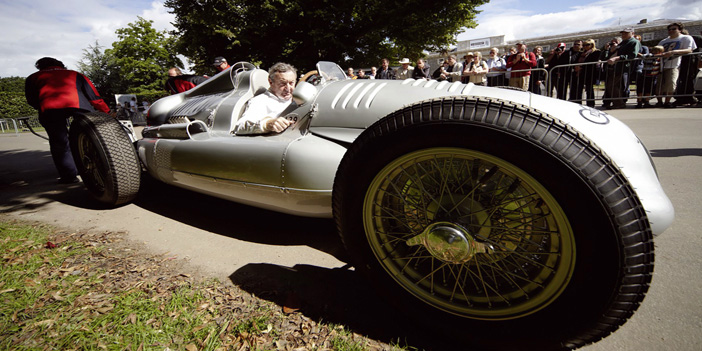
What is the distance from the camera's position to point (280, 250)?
2.46 m

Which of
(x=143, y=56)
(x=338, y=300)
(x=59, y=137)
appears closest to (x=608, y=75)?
(x=338, y=300)

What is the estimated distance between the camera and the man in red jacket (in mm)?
4461

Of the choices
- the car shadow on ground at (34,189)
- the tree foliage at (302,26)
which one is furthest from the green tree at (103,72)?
the car shadow on ground at (34,189)

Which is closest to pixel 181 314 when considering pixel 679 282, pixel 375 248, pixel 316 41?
pixel 375 248

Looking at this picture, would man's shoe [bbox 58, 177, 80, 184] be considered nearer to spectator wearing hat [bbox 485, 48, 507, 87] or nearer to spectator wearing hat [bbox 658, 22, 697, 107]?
spectator wearing hat [bbox 485, 48, 507, 87]

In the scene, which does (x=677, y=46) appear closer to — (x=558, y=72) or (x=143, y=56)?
(x=558, y=72)

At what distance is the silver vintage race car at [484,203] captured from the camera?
1.08 metres

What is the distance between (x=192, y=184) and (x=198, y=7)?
1820 centimetres

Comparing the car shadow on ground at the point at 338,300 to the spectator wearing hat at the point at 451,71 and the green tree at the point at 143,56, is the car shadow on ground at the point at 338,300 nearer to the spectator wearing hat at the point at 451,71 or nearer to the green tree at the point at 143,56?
the spectator wearing hat at the point at 451,71

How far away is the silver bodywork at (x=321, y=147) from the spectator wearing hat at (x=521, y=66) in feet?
24.2

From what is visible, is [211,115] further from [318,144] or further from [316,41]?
[316,41]

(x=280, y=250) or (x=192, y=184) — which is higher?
(x=192, y=184)

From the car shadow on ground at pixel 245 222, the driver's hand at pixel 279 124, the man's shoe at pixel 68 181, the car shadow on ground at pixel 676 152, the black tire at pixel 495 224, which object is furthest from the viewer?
the man's shoe at pixel 68 181

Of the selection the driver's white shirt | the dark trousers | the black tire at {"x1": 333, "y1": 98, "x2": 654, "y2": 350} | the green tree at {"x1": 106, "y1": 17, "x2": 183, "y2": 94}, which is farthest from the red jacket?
the green tree at {"x1": 106, "y1": 17, "x2": 183, "y2": 94}
